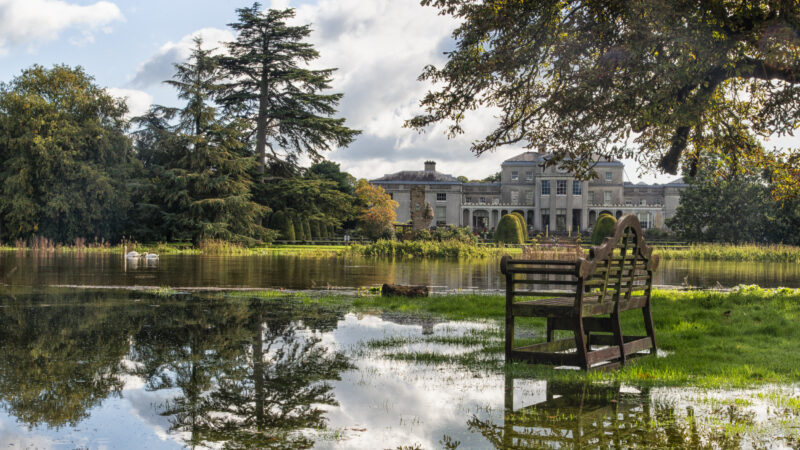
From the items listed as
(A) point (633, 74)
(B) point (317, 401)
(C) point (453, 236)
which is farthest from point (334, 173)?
(B) point (317, 401)

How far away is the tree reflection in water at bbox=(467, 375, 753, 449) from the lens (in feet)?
12.9

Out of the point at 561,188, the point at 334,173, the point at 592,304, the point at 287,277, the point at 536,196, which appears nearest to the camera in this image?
the point at 592,304

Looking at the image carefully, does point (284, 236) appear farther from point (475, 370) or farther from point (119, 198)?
point (475, 370)

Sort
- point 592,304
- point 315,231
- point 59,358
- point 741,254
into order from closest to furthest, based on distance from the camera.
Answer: point 592,304, point 59,358, point 741,254, point 315,231

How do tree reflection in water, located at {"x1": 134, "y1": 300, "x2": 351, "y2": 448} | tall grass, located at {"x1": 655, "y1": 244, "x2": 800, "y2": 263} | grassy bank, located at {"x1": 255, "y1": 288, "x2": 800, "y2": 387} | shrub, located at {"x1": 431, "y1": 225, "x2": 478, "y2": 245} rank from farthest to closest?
shrub, located at {"x1": 431, "y1": 225, "x2": 478, "y2": 245}, tall grass, located at {"x1": 655, "y1": 244, "x2": 800, "y2": 263}, grassy bank, located at {"x1": 255, "y1": 288, "x2": 800, "y2": 387}, tree reflection in water, located at {"x1": 134, "y1": 300, "x2": 351, "y2": 448}

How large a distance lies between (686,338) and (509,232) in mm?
39242

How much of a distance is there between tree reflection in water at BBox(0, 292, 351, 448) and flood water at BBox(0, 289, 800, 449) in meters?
0.02

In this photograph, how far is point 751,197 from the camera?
44812 millimetres

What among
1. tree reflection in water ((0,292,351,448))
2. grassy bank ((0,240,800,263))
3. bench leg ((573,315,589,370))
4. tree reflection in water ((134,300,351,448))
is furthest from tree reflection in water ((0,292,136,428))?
grassy bank ((0,240,800,263))

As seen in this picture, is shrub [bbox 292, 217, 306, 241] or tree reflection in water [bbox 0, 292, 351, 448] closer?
tree reflection in water [bbox 0, 292, 351, 448]

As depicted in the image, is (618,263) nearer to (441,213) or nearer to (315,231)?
(315,231)

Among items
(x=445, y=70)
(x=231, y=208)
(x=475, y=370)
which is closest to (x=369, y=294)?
(x=445, y=70)

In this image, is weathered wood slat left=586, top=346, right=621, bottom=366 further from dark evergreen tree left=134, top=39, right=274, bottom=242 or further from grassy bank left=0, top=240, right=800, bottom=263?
dark evergreen tree left=134, top=39, right=274, bottom=242

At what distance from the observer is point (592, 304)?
6.13 metres
